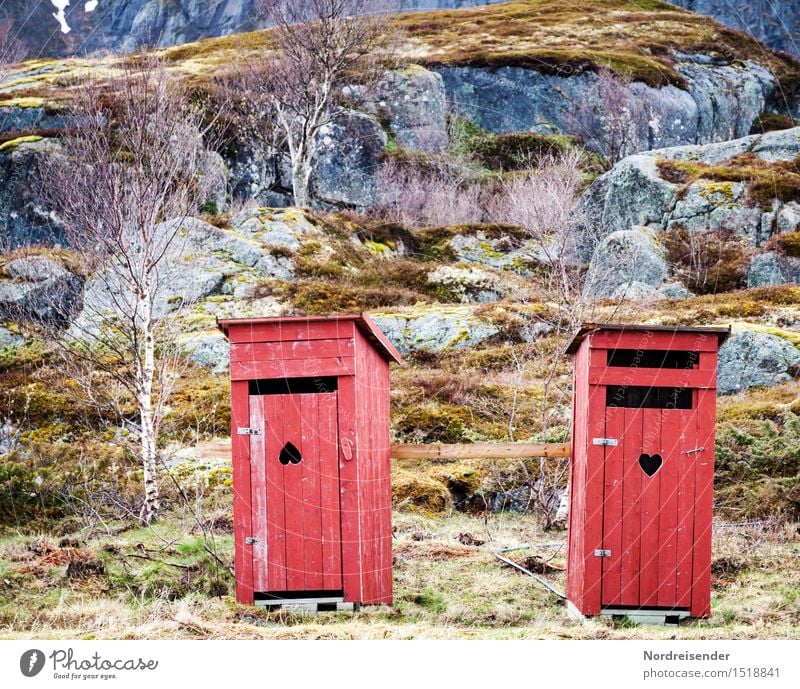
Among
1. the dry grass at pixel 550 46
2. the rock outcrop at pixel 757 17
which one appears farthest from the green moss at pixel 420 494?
the rock outcrop at pixel 757 17

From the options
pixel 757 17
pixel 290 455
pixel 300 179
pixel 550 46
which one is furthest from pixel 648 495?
pixel 757 17

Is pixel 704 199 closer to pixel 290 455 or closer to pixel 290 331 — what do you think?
pixel 290 331

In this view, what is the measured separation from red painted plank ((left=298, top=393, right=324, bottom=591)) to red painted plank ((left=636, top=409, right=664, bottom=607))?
2722 millimetres

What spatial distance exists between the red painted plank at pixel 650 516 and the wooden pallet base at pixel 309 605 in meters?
2.46

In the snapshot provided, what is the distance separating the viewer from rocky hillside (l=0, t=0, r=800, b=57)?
3740 cm

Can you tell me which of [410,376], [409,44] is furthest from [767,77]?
[410,376]

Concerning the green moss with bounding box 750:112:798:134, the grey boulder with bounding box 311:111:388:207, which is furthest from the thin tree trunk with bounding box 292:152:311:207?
the green moss with bounding box 750:112:798:134

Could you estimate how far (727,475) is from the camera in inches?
454

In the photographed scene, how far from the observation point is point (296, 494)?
7.05m

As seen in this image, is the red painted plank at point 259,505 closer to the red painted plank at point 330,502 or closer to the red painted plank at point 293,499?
the red painted plank at point 293,499
